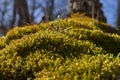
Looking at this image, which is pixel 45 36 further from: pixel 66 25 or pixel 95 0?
pixel 95 0

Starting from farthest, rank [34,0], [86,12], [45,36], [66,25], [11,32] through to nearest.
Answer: [34,0]
[86,12]
[66,25]
[11,32]
[45,36]

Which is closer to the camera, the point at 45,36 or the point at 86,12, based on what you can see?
the point at 45,36

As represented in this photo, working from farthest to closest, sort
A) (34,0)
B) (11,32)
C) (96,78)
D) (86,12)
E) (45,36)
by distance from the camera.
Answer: (34,0), (86,12), (11,32), (45,36), (96,78)

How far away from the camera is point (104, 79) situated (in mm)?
2818

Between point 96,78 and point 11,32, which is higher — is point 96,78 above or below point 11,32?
below

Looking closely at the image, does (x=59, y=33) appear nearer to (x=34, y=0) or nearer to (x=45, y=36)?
(x=45, y=36)

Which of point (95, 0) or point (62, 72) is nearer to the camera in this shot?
point (62, 72)

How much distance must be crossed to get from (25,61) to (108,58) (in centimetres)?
77

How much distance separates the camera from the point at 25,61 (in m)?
3.31

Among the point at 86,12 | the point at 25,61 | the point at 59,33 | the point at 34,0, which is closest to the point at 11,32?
the point at 59,33

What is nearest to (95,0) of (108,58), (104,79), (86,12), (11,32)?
(86,12)

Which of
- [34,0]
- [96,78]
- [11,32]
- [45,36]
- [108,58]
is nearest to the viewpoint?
[96,78]

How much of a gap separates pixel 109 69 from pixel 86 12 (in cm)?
368

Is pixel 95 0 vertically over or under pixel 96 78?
over
